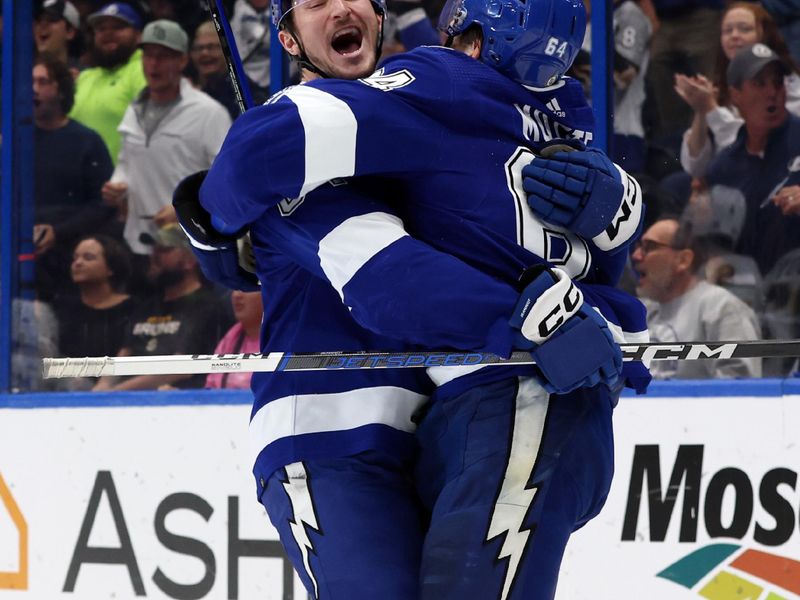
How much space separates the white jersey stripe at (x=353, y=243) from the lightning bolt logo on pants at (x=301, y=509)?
0.27 metres

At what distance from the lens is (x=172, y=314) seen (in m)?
3.44

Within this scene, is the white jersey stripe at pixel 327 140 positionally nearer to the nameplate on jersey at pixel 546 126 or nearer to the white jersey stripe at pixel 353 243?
the white jersey stripe at pixel 353 243

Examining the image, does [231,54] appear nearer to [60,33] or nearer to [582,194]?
[582,194]

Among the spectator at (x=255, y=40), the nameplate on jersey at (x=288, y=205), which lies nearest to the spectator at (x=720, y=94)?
the spectator at (x=255, y=40)

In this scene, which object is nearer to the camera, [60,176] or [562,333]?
[562,333]

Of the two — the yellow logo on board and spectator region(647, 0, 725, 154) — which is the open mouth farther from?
the yellow logo on board

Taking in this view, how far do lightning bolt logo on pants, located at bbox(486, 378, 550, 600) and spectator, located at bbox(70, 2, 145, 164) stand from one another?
2254 millimetres

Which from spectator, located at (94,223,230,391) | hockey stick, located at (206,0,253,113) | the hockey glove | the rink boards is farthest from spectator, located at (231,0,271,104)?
the hockey glove

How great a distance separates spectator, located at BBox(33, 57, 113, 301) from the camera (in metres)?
3.58

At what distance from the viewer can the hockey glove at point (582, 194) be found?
1622mm

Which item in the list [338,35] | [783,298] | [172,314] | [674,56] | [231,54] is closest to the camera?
[338,35]

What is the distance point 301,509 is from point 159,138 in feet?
6.79

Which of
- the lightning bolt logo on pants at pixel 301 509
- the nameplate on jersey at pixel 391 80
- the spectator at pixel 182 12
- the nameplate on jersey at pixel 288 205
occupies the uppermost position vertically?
the spectator at pixel 182 12

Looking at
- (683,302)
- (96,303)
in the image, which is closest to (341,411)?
(683,302)
